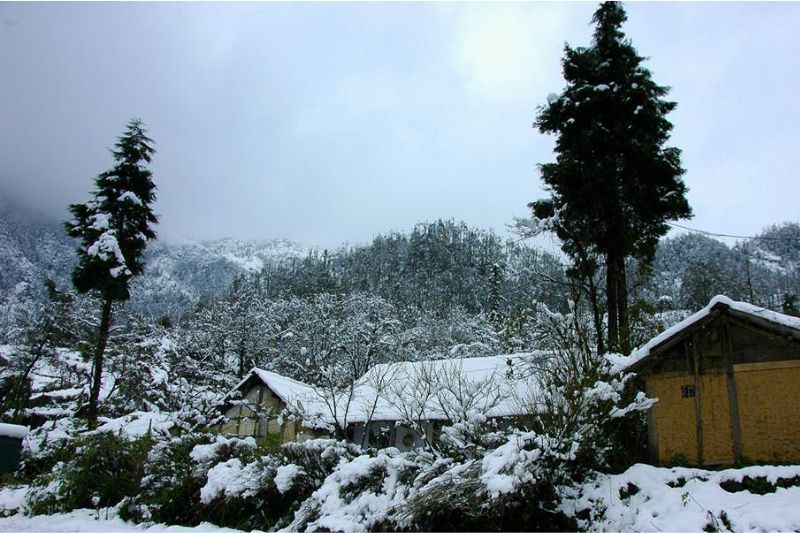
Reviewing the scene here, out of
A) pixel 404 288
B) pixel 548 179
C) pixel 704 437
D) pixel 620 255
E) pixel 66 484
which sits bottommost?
pixel 66 484

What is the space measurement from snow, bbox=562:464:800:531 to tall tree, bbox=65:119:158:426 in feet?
64.7

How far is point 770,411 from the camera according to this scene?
41.3ft

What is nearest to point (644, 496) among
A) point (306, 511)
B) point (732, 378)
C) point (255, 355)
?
point (732, 378)

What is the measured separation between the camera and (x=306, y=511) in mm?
12086

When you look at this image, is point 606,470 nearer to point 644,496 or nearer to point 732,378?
point 644,496

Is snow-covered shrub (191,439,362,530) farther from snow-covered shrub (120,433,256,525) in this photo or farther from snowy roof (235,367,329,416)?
snowy roof (235,367,329,416)

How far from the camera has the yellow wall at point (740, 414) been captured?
1244 centimetres

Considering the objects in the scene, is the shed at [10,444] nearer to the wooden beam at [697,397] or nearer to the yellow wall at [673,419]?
the yellow wall at [673,419]

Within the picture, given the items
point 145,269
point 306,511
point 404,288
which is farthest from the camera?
point 404,288

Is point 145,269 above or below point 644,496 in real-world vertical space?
above

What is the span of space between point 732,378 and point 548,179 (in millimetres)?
8500

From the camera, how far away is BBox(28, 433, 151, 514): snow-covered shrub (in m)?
16.5

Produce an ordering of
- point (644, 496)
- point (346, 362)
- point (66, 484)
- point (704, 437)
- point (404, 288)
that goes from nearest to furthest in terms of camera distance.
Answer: point (644, 496) < point (704, 437) < point (66, 484) < point (346, 362) < point (404, 288)

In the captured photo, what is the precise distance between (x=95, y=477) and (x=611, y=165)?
1906 cm
